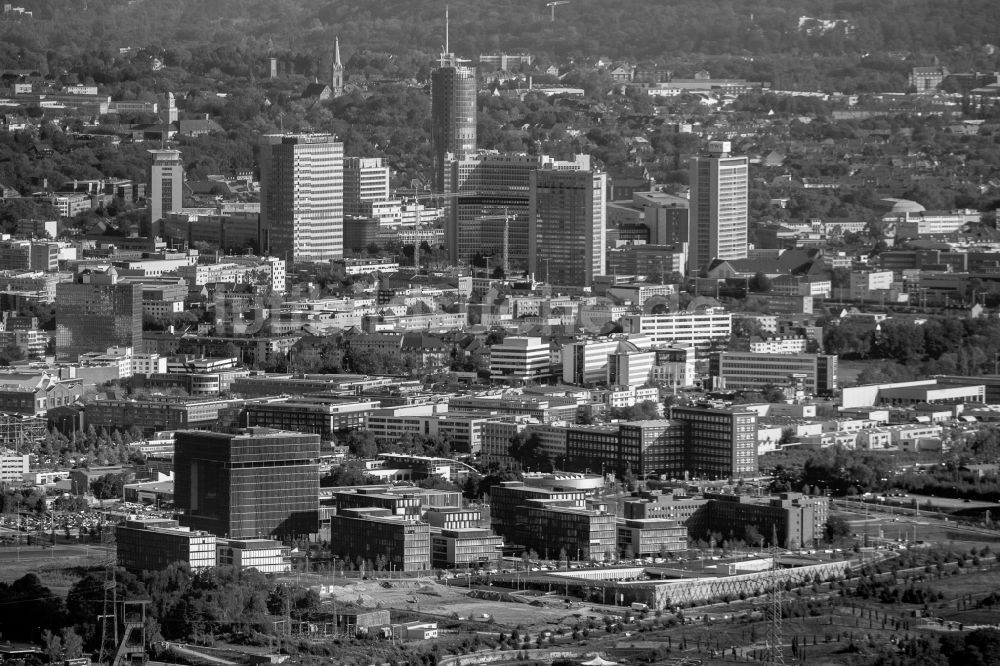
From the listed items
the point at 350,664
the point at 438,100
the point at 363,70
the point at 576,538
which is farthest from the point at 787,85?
the point at 350,664

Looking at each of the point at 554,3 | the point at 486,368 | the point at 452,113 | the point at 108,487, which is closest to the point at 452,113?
the point at 452,113

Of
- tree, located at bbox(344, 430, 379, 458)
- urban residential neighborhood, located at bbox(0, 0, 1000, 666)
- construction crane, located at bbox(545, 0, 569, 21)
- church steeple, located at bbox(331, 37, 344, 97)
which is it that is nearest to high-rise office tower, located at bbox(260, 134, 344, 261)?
urban residential neighborhood, located at bbox(0, 0, 1000, 666)

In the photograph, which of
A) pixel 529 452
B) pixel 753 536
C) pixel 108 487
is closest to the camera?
pixel 753 536

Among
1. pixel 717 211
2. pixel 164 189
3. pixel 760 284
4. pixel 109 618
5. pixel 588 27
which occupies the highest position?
pixel 588 27

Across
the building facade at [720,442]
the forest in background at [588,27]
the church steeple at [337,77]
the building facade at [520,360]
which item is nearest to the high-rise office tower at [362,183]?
the building facade at [520,360]

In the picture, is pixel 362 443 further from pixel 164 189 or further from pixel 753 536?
pixel 164 189

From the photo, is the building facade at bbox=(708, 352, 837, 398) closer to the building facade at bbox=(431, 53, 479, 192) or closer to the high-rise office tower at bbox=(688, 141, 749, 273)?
the high-rise office tower at bbox=(688, 141, 749, 273)
